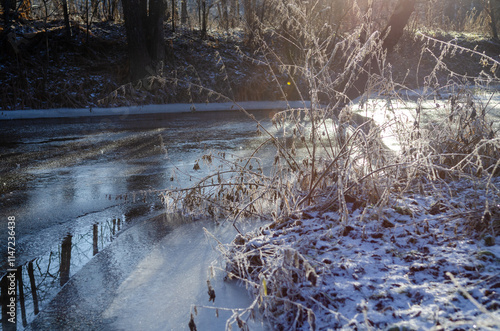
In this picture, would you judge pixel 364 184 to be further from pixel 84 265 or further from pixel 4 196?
pixel 4 196

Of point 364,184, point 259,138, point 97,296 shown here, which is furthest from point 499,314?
point 259,138

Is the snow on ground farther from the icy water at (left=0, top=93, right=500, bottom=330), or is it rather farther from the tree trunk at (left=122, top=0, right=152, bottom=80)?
the tree trunk at (left=122, top=0, right=152, bottom=80)

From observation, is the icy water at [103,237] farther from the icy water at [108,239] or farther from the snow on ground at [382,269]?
the snow on ground at [382,269]

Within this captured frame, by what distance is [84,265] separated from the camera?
3.16 meters

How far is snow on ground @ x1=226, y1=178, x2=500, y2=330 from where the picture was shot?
2088 millimetres

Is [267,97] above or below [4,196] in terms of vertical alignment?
above

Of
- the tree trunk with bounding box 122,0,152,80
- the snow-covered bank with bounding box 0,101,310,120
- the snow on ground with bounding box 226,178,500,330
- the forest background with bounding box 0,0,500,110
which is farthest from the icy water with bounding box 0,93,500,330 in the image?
the tree trunk with bounding box 122,0,152,80

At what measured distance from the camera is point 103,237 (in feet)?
12.1

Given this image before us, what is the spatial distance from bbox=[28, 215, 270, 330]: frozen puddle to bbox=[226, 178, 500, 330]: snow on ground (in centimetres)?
27

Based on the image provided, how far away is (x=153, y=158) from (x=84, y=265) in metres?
3.60

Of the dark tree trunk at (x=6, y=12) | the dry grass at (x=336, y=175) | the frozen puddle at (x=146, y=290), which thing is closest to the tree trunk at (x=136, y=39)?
the dark tree trunk at (x=6, y=12)

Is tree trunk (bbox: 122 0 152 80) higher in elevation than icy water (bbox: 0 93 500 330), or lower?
higher

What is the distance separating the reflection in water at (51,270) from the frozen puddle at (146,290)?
7 centimetres

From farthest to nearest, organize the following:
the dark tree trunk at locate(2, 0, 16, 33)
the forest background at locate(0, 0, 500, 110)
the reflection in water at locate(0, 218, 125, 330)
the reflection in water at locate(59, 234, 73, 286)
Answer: the dark tree trunk at locate(2, 0, 16, 33)
the forest background at locate(0, 0, 500, 110)
the reflection in water at locate(59, 234, 73, 286)
the reflection in water at locate(0, 218, 125, 330)
